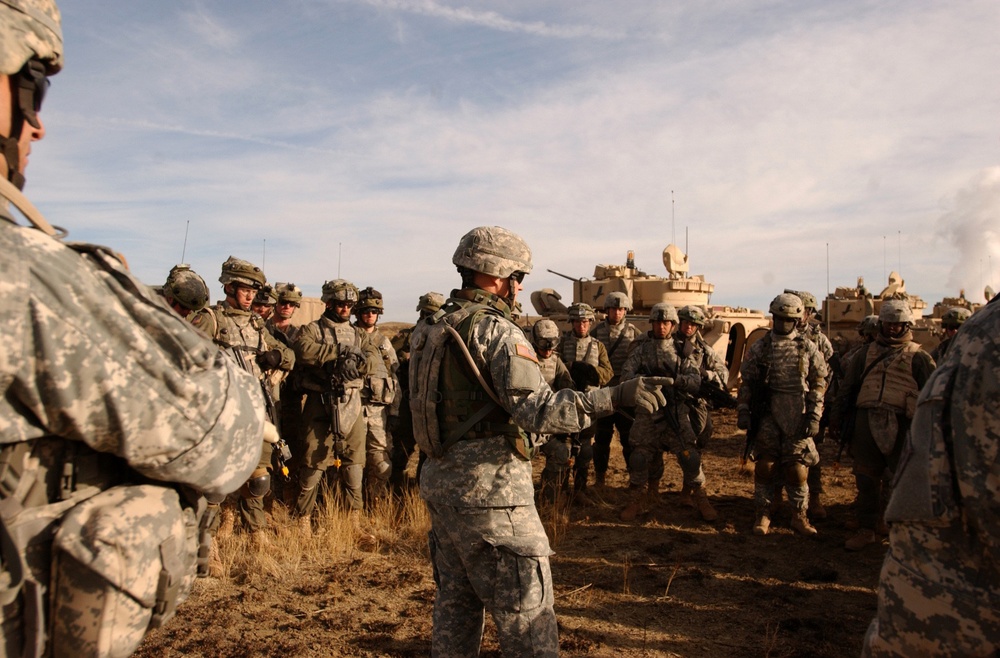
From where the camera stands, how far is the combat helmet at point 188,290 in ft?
17.3

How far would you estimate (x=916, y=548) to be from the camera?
2016mm

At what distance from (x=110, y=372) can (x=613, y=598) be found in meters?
4.78

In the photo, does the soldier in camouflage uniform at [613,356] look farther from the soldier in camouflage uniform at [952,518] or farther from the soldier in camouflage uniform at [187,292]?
the soldier in camouflage uniform at [952,518]

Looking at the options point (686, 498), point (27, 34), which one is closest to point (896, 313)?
point (686, 498)

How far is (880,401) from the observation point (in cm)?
657

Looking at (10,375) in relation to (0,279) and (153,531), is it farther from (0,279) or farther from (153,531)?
(153,531)

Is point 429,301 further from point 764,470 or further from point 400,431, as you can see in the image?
point 764,470

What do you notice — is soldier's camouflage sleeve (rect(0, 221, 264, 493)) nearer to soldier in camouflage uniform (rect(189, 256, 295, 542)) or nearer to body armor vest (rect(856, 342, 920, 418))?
soldier in camouflage uniform (rect(189, 256, 295, 542))

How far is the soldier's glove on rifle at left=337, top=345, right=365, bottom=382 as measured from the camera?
22.2 ft

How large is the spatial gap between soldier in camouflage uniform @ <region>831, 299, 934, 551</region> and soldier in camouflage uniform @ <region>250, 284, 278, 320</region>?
5.74m

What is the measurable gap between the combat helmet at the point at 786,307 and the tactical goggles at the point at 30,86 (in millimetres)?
6795

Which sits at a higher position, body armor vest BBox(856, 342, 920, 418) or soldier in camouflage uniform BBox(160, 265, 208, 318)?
soldier in camouflage uniform BBox(160, 265, 208, 318)

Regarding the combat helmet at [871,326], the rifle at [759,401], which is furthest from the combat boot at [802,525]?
the combat helmet at [871,326]

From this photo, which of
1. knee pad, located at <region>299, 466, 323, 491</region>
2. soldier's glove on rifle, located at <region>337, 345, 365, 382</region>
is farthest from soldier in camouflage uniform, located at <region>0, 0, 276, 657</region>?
knee pad, located at <region>299, 466, 323, 491</region>
